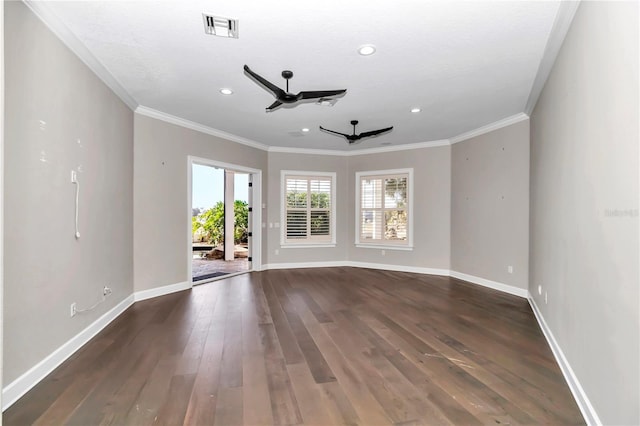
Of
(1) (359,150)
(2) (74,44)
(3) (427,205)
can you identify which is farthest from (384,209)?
(2) (74,44)

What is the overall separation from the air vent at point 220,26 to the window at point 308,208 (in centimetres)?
453

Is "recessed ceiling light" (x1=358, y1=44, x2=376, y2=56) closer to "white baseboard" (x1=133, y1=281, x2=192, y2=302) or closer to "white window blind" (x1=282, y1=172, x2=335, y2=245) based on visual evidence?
"white baseboard" (x1=133, y1=281, x2=192, y2=302)

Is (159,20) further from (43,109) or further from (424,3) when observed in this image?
(424,3)

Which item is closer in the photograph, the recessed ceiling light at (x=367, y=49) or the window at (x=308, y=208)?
the recessed ceiling light at (x=367, y=49)

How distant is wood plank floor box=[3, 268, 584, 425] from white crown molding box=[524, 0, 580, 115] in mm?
2651

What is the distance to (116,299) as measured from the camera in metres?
3.95

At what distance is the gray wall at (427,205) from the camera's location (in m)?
6.51

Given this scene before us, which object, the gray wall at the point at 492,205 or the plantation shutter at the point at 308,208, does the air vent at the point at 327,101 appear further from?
the plantation shutter at the point at 308,208

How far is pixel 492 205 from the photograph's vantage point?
539 cm

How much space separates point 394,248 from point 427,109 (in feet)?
10.7

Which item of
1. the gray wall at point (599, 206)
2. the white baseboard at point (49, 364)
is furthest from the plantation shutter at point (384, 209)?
the white baseboard at point (49, 364)

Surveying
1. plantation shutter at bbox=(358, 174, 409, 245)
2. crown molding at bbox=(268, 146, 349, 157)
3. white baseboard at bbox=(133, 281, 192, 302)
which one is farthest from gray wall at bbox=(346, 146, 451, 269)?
white baseboard at bbox=(133, 281, 192, 302)

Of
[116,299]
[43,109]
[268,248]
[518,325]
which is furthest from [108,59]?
[518,325]

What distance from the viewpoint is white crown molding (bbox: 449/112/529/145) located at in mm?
4796
